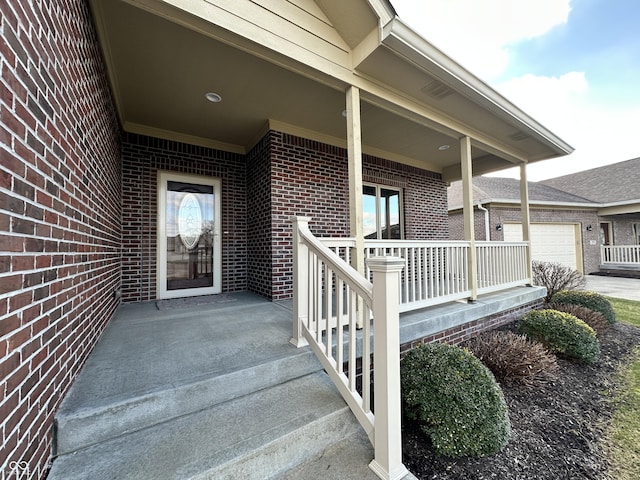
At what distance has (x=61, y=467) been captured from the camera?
122 cm

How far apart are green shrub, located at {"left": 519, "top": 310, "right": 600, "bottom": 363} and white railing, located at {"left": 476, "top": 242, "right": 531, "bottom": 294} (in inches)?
28.3

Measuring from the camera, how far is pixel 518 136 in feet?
14.5

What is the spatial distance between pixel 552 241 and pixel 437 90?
1055 centimetres

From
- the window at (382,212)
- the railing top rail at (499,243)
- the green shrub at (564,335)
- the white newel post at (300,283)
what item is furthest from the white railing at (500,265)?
the white newel post at (300,283)

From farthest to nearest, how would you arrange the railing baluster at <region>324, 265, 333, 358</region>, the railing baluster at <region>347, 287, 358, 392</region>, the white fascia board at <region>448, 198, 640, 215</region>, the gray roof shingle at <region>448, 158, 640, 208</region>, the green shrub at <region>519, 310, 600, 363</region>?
the gray roof shingle at <region>448, 158, 640, 208</region>, the white fascia board at <region>448, 198, 640, 215</region>, the green shrub at <region>519, 310, 600, 363</region>, the railing baluster at <region>324, 265, 333, 358</region>, the railing baluster at <region>347, 287, 358, 392</region>

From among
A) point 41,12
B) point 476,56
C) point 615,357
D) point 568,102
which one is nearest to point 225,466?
point 41,12

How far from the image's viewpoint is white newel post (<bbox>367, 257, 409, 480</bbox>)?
1.44m

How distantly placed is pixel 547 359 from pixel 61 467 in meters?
4.16

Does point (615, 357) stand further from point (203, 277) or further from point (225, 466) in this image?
point (203, 277)

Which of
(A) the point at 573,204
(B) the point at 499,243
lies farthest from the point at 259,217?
(A) the point at 573,204

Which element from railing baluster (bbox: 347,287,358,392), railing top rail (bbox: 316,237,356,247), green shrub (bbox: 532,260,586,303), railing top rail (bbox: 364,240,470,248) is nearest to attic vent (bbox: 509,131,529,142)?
railing top rail (bbox: 364,240,470,248)

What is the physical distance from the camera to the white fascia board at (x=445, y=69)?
2.49 meters

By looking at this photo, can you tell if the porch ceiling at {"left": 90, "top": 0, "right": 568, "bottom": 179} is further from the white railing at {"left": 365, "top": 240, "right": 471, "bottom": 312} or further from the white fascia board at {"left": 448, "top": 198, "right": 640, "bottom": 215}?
the white fascia board at {"left": 448, "top": 198, "right": 640, "bottom": 215}

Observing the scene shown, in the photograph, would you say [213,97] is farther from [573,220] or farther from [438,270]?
[573,220]
